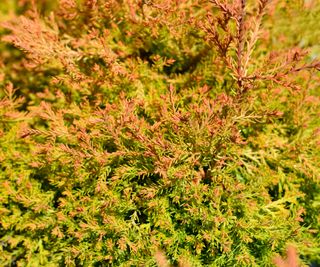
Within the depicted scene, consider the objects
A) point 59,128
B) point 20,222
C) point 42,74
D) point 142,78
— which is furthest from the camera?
point 42,74

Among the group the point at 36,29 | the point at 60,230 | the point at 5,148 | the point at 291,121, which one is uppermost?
the point at 36,29

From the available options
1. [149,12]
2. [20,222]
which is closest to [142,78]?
[149,12]

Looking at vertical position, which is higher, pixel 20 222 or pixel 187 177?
pixel 187 177

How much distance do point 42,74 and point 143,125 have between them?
115 cm

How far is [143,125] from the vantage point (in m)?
2.11

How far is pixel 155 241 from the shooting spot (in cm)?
204

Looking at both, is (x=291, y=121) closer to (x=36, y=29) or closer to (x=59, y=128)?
(x=59, y=128)

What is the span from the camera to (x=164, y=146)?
195cm

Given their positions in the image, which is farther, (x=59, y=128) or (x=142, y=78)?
(x=142, y=78)

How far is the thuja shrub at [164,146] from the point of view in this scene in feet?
6.58

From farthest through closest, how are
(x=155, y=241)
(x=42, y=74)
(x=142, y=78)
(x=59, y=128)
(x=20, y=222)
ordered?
1. (x=42, y=74)
2. (x=142, y=78)
3. (x=20, y=222)
4. (x=59, y=128)
5. (x=155, y=241)

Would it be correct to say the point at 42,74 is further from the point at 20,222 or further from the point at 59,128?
the point at 20,222

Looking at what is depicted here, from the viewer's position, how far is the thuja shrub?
2.01 m

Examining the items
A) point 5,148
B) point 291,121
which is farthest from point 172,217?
point 5,148
